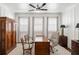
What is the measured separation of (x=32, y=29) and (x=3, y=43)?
456 cm

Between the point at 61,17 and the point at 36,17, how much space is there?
5.58 feet

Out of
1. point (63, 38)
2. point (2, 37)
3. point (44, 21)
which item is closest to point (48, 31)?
point (44, 21)

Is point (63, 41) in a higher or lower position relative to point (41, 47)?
lower

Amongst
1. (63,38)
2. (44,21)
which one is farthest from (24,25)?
(63,38)

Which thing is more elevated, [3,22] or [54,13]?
[54,13]

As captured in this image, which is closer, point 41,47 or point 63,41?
point 41,47

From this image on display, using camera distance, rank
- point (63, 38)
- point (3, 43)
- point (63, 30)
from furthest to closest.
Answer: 1. point (63, 30)
2. point (63, 38)
3. point (3, 43)

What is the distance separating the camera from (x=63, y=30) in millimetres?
9078

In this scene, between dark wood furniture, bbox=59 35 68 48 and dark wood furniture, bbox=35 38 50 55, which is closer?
dark wood furniture, bbox=35 38 50 55

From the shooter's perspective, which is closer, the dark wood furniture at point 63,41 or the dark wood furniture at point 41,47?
the dark wood furniture at point 41,47
